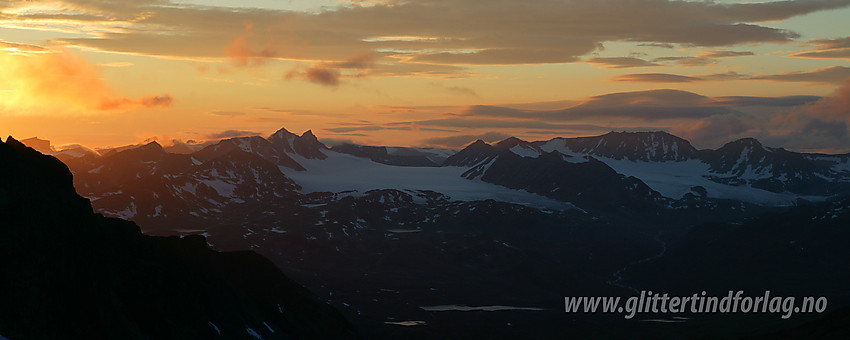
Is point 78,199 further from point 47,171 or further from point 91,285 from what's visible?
point 91,285

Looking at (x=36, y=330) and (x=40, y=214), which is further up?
(x=40, y=214)

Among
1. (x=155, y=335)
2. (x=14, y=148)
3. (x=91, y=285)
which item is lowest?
(x=155, y=335)

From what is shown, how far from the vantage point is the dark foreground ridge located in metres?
129

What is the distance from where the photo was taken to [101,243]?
15375cm

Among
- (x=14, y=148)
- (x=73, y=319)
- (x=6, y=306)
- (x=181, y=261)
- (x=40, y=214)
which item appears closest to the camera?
(x=6, y=306)

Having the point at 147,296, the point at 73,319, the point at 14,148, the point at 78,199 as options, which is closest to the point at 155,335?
the point at 147,296

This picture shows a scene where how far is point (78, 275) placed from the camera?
139 meters

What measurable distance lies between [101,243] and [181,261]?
34066mm

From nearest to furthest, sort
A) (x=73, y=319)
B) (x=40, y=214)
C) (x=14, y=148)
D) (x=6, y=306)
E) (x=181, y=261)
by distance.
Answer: (x=6, y=306), (x=73, y=319), (x=40, y=214), (x=14, y=148), (x=181, y=261)

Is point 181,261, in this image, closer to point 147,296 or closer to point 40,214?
point 147,296

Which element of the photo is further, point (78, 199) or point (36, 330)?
point (78, 199)

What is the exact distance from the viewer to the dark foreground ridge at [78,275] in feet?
424

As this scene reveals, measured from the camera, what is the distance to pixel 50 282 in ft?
438

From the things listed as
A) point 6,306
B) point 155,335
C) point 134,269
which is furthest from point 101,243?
point 6,306
